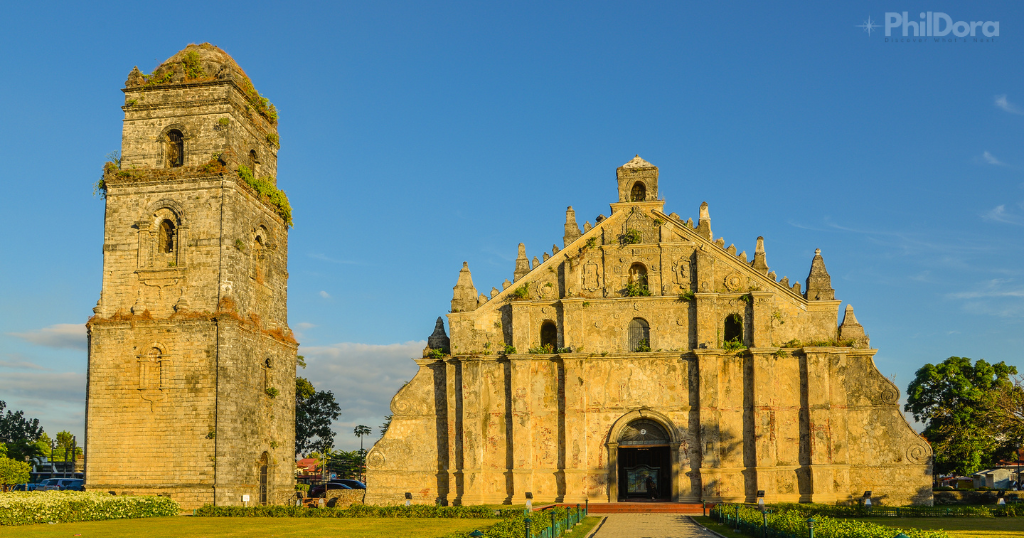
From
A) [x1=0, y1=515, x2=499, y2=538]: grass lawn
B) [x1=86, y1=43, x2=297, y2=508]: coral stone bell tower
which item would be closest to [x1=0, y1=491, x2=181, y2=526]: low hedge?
[x1=0, y1=515, x2=499, y2=538]: grass lawn

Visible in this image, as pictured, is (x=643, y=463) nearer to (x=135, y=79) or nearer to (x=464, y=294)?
(x=464, y=294)

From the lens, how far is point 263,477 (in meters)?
40.8

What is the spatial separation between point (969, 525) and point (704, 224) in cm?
1749

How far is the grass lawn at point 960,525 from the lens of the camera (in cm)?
2566

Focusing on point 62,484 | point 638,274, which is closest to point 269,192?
point 638,274

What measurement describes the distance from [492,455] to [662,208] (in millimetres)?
13609

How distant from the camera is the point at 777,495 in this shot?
39312 millimetres

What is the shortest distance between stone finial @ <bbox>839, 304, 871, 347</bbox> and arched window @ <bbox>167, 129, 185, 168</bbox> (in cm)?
2984

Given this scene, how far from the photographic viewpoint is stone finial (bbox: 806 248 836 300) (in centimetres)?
4109

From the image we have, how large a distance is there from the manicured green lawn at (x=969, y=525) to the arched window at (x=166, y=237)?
96.9ft

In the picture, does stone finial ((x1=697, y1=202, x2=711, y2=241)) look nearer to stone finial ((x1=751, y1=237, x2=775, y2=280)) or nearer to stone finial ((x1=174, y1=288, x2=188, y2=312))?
stone finial ((x1=751, y1=237, x2=775, y2=280))

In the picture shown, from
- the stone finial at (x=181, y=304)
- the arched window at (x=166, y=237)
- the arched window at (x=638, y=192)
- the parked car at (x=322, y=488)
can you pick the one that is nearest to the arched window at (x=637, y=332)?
the arched window at (x=638, y=192)

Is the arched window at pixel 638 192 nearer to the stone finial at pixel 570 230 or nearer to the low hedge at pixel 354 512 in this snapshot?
the stone finial at pixel 570 230

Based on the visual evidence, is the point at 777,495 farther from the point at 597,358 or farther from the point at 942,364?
the point at 942,364
